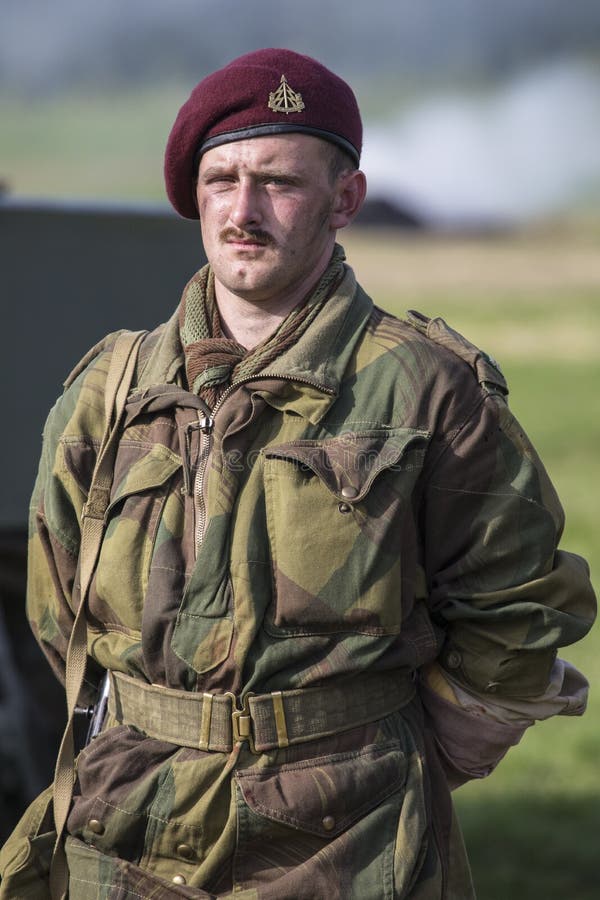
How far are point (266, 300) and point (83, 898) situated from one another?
1176 millimetres

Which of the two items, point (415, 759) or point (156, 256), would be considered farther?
point (156, 256)

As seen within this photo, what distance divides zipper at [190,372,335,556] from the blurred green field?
3093 mm

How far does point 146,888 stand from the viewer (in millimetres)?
3023

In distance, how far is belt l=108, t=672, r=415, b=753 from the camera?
118 inches

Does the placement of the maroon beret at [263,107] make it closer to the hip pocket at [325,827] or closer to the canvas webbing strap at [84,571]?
the canvas webbing strap at [84,571]

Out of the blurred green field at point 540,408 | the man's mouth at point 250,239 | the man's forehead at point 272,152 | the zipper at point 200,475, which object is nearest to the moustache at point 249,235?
the man's mouth at point 250,239

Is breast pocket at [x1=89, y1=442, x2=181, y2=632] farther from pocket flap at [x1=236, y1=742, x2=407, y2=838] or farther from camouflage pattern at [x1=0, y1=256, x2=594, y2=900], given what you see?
pocket flap at [x1=236, y1=742, x2=407, y2=838]

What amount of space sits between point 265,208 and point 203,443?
452 mm

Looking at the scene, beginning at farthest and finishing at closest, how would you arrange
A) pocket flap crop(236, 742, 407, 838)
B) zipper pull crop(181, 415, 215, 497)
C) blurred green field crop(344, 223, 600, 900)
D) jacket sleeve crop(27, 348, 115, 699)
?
blurred green field crop(344, 223, 600, 900) → jacket sleeve crop(27, 348, 115, 699) → zipper pull crop(181, 415, 215, 497) → pocket flap crop(236, 742, 407, 838)

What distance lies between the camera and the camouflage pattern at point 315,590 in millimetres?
2992

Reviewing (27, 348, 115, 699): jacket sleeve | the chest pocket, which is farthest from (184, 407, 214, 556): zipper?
(27, 348, 115, 699): jacket sleeve

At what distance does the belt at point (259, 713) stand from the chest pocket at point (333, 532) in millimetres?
124

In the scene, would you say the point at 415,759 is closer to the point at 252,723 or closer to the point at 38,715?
the point at 252,723

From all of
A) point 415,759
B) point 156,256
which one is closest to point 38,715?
point 156,256
